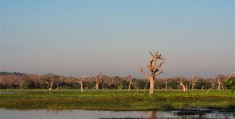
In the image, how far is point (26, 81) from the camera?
126 metres

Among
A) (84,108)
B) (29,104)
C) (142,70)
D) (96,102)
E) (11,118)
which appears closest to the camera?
(11,118)

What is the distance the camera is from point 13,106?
4281 centimetres

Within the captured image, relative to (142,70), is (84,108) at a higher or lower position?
lower

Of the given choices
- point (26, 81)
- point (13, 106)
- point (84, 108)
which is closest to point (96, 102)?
point (84, 108)

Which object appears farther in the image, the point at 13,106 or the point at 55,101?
the point at 55,101

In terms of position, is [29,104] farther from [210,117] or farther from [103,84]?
[103,84]

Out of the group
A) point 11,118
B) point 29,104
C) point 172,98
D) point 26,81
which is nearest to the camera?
point 11,118

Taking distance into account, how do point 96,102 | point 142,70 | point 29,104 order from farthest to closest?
1. point 142,70
2. point 96,102
3. point 29,104

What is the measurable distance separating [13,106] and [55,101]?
5476 millimetres

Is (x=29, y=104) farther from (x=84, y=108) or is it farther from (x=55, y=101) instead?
(x=84, y=108)

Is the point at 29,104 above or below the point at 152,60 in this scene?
below

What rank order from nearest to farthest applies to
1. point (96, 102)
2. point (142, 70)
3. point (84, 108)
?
point (84, 108), point (96, 102), point (142, 70)

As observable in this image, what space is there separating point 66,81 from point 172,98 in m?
83.0

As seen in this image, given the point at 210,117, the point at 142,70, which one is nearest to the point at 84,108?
the point at 210,117
